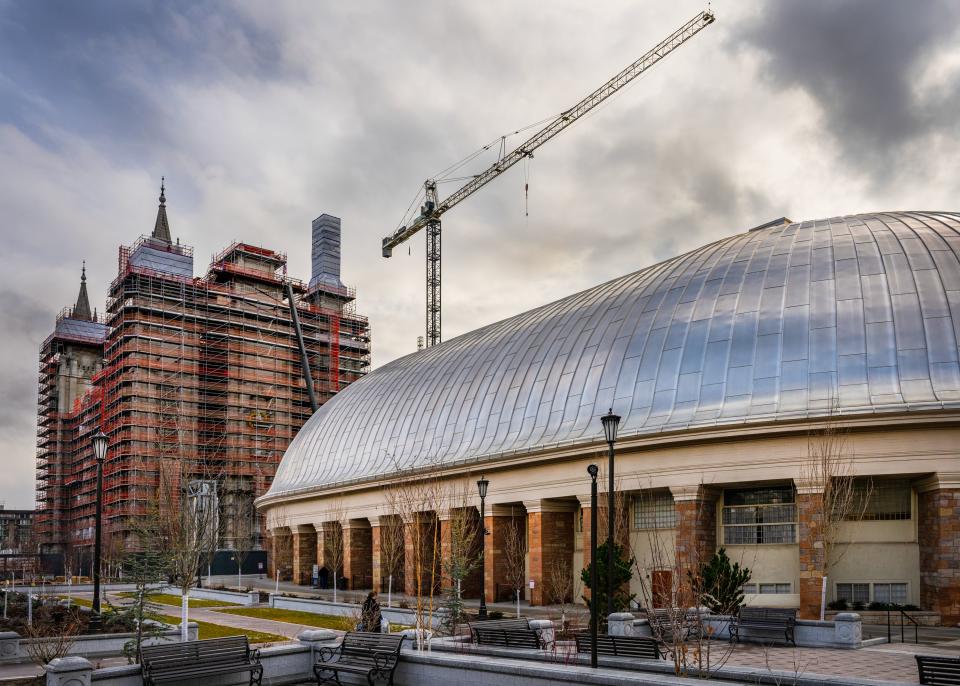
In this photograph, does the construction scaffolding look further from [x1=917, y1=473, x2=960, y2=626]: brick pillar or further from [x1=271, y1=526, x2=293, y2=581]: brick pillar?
[x1=917, y1=473, x2=960, y2=626]: brick pillar

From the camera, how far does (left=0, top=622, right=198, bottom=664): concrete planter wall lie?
23.6m

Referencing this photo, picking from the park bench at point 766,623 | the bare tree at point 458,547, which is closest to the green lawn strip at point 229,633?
the bare tree at point 458,547

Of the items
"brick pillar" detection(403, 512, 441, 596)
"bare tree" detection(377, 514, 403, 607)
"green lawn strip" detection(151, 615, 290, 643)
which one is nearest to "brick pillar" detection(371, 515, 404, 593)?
"bare tree" detection(377, 514, 403, 607)

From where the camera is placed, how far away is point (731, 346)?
117ft

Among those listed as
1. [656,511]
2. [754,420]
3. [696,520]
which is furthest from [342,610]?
[754,420]

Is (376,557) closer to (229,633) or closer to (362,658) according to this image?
(229,633)

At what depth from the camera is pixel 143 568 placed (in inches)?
933

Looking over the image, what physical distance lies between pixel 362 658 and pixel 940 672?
11765 mm

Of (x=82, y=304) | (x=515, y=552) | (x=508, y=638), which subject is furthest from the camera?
(x=82, y=304)

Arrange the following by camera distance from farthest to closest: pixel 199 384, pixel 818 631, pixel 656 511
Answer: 1. pixel 199 384
2. pixel 656 511
3. pixel 818 631

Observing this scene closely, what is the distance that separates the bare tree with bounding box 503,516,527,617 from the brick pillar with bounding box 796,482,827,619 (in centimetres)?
1367

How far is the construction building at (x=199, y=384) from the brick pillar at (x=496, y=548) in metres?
47.5

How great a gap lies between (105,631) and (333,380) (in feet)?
293

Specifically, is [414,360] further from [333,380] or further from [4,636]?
[333,380]
